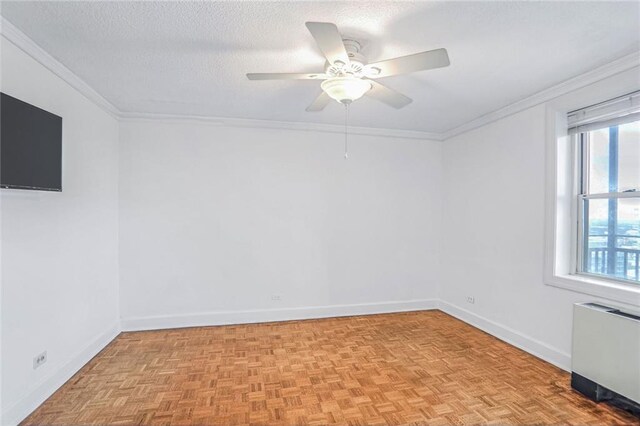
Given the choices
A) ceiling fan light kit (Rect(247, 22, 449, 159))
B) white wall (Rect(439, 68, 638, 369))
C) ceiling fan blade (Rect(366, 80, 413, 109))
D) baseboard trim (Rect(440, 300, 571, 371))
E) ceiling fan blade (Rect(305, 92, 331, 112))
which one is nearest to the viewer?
ceiling fan light kit (Rect(247, 22, 449, 159))

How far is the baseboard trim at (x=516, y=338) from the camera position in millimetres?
2848

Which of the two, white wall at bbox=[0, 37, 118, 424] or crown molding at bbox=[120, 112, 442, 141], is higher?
crown molding at bbox=[120, 112, 442, 141]

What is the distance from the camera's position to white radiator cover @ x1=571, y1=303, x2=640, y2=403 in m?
2.15

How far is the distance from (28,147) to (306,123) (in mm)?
2777

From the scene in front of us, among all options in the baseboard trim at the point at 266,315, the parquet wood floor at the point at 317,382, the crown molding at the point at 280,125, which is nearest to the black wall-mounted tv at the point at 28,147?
the crown molding at the point at 280,125

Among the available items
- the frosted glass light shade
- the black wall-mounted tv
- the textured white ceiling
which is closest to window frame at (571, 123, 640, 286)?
the textured white ceiling

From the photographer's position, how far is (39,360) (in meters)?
2.29

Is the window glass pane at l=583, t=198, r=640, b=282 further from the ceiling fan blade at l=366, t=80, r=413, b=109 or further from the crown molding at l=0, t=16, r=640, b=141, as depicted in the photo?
the ceiling fan blade at l=366, t=80, r=413, b=109

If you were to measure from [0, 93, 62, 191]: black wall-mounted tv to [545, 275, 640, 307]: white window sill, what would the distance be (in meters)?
4.23

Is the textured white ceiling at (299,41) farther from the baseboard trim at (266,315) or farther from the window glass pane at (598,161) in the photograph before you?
the baseboard trim at (266,315)

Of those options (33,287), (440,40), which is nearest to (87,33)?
(33,287)

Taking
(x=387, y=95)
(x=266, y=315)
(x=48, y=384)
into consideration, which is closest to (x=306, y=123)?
(x=387, y=95)

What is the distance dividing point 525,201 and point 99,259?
14.4 ft

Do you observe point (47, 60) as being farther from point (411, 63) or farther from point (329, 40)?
point (411, 63)
